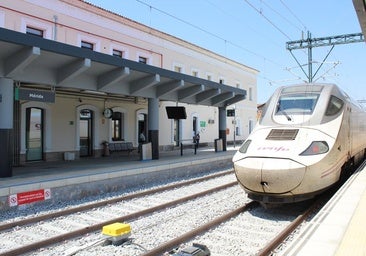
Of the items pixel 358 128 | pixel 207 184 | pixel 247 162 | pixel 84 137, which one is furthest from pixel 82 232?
pixel 84 137

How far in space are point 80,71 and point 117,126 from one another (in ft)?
30.2

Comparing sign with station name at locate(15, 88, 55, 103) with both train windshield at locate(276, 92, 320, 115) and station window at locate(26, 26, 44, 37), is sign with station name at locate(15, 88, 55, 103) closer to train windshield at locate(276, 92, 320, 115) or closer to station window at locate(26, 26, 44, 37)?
station window at locate(26, 26, 44, 37)

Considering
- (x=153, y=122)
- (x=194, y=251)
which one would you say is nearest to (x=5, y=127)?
(x=153, y=122)

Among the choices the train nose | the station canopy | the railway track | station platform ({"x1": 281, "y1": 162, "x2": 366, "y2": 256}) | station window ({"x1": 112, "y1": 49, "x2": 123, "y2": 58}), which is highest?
station window ({"x1": 112, "y1": 49, "x2": 123, "y2": 58})

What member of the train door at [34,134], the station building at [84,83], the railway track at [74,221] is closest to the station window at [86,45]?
the station building at [84,83]

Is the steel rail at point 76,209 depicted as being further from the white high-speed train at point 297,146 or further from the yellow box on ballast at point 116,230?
the white high-speed train at point 297,146

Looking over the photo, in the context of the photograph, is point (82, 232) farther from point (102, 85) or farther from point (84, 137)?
point (84, 137)

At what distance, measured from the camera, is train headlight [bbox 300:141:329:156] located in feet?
23.7

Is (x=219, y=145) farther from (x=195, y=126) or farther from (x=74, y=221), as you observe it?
(x=74, y=221)

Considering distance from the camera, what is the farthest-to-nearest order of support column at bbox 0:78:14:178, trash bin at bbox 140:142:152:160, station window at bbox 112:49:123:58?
station window at bbox 112:49:123:58 → trash bin at bbox 140:142:152:160 → support column at bbox 0:78:14:178

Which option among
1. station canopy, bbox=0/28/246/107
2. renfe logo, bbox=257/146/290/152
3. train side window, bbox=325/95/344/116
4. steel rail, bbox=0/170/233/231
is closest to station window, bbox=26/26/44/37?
station canopy, bbox=0/28/246/107

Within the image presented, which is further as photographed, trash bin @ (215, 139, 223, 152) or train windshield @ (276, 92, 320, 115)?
trash bin @ (215, 139, 223, 152)

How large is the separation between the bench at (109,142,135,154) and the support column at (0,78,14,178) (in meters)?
9.27

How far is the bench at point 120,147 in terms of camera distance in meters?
19.5
